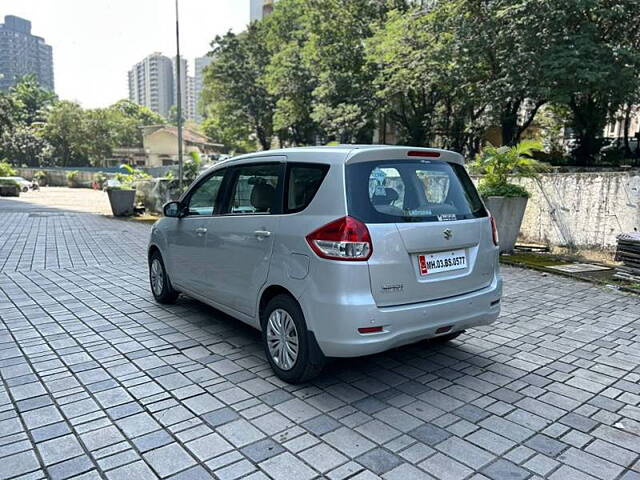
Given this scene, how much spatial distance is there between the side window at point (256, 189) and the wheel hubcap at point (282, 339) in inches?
31.9

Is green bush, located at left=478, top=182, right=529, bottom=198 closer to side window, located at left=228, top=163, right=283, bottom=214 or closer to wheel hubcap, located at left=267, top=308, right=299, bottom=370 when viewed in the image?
side window, located at left=228, top=163, right=283, bottom=214

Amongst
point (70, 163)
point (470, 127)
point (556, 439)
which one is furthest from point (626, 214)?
point (70, 163)

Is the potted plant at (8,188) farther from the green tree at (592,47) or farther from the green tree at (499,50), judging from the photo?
the green tree at (592,47)

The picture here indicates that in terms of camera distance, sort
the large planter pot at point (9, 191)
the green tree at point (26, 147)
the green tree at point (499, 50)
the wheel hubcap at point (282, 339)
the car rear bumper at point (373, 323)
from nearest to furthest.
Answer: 1. the car rear bumper at point (373, 323)
2. the wheel hubcap at point (282, 339)
3. the green tree at point (499, 50)
4. the large planter pot at point (9, 191)
5. the green tree at point (26, 147)

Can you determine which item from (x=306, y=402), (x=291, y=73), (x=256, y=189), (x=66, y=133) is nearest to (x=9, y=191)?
(x=291, y=73)

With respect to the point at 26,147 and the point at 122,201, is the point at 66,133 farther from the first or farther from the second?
the point at 122,201

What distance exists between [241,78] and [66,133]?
114 ft

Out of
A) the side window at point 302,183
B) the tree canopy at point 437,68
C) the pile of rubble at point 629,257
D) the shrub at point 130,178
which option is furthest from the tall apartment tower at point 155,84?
the side window at point 302,183

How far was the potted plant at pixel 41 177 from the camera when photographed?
158ft

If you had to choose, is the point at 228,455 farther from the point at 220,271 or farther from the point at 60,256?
the point at 60,256

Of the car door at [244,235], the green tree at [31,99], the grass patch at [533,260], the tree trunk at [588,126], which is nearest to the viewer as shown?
the car door at [244,235]

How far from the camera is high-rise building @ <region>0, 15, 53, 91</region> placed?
346ft

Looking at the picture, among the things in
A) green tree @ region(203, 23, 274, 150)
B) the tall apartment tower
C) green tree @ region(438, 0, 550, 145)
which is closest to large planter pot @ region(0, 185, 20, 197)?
green tree @ region(203, 23, 274, 150)

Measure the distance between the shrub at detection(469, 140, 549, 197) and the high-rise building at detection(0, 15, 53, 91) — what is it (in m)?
113
